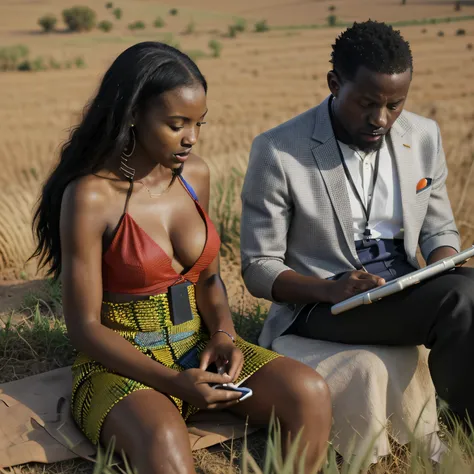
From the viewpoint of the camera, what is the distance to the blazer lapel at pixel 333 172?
3.46 metres

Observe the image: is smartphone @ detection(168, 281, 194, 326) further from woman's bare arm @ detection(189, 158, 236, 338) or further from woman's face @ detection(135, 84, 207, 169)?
woman's face @ detection(135, 84, 207, 169)

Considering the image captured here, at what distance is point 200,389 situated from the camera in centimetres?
283

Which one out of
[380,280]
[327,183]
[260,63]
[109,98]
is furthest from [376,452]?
[260,63]

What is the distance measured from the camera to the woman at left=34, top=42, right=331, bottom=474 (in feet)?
9.49

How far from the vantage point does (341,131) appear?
3521 mm

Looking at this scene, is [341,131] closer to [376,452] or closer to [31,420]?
[376,452]

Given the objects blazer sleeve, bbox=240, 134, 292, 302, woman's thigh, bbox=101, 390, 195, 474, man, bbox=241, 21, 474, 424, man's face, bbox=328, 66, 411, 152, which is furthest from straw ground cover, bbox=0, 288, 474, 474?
man's face, bbox=328, 66, 411, 152

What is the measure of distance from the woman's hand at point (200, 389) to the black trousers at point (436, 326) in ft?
2.13

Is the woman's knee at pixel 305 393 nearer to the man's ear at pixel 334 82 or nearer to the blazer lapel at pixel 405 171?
the blazer lapel at pixel 405 171

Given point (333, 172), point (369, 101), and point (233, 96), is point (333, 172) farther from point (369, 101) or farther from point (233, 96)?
point (233, 96)

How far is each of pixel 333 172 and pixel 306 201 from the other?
0.52 feet

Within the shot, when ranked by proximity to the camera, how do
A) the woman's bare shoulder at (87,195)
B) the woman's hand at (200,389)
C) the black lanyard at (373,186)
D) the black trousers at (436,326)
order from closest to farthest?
the woman's hand at (200,389) → the woman's bare shoulder at (87,195) → the black trousers at (436,326) → the black lanyard at (373,186)

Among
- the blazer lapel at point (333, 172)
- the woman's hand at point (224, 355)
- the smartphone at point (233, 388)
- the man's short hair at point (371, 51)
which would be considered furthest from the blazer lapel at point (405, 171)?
the smartphone at point (233, 388)

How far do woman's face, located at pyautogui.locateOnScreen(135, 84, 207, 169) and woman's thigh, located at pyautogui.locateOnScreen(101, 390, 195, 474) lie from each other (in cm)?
81
